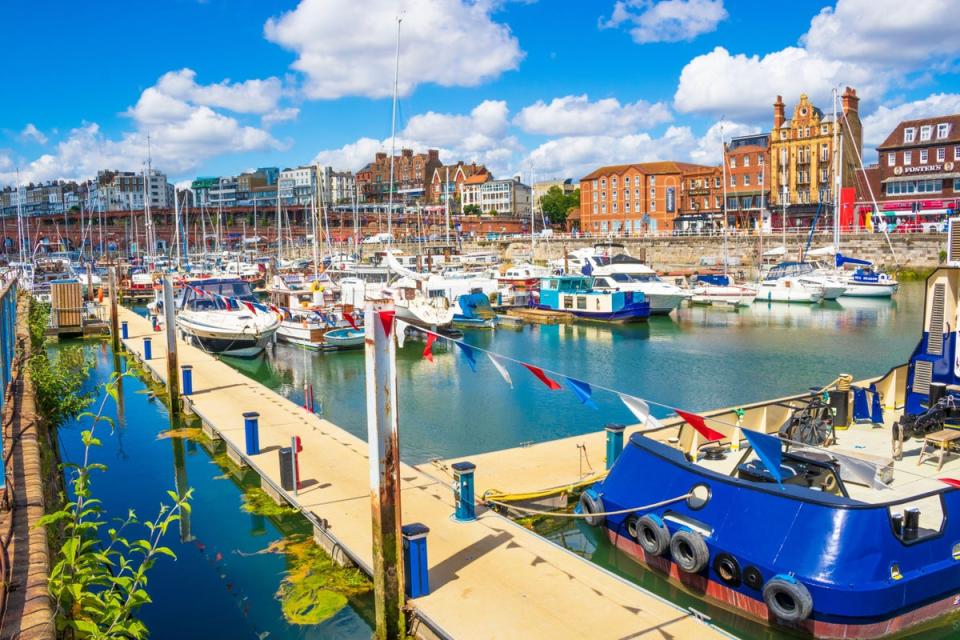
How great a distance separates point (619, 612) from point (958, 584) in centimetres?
450

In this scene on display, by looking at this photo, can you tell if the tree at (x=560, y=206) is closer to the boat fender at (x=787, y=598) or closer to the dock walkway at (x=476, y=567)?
the dock walkway at (x=476, y=567)

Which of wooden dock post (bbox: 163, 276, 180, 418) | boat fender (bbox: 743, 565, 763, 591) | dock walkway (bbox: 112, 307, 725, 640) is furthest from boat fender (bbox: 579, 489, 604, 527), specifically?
wooden dock post (bbox: 163, 276, 180, 418)

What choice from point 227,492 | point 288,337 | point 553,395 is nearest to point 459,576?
point 227,492

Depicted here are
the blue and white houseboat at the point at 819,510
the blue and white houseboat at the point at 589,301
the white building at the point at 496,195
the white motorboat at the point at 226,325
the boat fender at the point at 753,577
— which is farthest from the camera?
the white building at the point at 496,195

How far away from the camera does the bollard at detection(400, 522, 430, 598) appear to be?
9062 mm

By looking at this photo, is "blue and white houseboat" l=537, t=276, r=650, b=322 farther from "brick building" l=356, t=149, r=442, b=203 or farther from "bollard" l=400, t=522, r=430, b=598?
"brick building" l=356, t=149, r=442, b=203

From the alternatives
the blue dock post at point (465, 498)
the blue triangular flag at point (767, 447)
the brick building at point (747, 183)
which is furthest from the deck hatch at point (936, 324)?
the brick building at point (747, 183)

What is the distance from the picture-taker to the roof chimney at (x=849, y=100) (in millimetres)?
85688

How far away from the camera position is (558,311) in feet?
156

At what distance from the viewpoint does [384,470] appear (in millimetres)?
8828

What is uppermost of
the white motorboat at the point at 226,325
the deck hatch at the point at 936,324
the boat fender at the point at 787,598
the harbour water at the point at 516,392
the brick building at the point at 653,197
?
the brick building at the point at 653,197

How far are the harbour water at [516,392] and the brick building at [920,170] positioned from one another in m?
29.2

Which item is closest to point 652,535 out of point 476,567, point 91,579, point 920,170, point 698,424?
point 698,424

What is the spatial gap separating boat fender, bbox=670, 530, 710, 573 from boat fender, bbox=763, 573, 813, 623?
91cm
